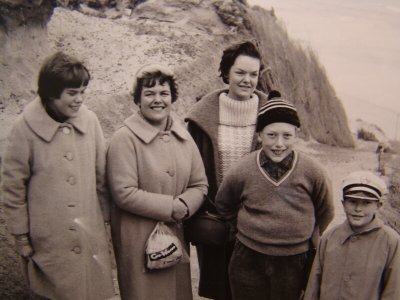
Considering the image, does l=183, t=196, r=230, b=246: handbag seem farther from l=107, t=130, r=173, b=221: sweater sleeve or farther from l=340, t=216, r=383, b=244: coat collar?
l=340, t=216, r=383, b=244: coat collar

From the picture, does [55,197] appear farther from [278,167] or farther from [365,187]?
[365,187]

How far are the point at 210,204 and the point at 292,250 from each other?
2.17ft

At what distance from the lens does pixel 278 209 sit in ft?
9.95

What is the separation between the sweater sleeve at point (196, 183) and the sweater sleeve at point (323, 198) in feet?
2.31

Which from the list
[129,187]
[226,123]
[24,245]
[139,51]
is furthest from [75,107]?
[139,51]

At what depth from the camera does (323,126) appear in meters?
10.0

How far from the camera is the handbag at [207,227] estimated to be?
3.45 meters

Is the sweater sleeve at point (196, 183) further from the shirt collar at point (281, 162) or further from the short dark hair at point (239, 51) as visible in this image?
the short dark hair at point (239, 51)

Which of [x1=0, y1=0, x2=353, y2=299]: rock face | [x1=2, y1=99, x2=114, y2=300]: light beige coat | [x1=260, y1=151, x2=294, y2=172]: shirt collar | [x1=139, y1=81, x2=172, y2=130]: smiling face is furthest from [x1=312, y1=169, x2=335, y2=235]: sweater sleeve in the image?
[x1=0, y1=0, x2=353, y2=299]: rock face

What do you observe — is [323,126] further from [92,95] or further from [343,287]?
[343,287]

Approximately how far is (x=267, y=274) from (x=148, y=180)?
87cm

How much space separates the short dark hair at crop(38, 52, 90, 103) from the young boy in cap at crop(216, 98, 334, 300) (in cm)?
105

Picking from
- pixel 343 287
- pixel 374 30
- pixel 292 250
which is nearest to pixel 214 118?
pixel 292 250

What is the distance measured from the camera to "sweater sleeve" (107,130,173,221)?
312cm
